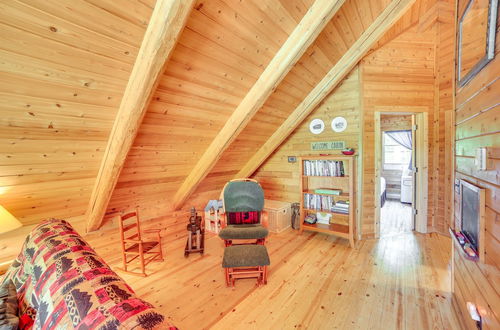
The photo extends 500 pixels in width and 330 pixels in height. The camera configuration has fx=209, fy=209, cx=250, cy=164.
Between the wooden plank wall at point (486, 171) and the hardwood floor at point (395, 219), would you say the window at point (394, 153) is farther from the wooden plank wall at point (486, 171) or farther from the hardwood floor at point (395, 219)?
the wooden plank wall at point (486, 171)

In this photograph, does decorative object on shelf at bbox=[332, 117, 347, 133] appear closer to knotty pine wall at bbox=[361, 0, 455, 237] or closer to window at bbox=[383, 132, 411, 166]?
knotty pine wall at bbox=[361, 0, 455, 237]

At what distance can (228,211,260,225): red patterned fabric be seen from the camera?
3.14 meters

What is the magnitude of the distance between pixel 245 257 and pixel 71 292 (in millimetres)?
1569

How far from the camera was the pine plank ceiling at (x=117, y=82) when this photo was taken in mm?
1280

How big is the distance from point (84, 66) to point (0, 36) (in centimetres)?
38

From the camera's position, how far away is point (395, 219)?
4477 millimetres

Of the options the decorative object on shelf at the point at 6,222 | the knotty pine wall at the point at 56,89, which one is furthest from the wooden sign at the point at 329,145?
the decorative object on shelf at the point at 6,222

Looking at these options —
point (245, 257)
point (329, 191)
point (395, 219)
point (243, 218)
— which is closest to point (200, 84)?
point (245, 257)

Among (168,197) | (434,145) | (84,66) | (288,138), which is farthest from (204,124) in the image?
(434,145)

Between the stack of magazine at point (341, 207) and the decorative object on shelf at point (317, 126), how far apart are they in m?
1.29

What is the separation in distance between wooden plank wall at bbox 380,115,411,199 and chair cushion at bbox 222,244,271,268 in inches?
232

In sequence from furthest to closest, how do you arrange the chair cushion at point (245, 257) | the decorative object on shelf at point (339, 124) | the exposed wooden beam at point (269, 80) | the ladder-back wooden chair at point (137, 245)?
the decorative object on shelf at point (339, 124) < the ladder-back wooden chair at point (137, 245) < the chair cushion at point (245, 257) < the exposed wooden beam at point (269, 80)

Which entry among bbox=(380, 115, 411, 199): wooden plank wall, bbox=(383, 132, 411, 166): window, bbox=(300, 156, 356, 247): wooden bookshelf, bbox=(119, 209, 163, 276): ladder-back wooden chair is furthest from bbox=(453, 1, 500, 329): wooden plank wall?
bbox=(383, 132, 411, 166): window

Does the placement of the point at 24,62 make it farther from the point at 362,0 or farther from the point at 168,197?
the point at 362,0
